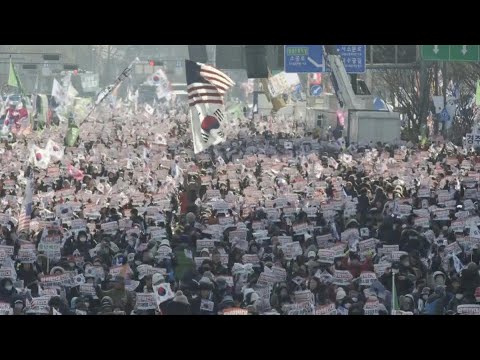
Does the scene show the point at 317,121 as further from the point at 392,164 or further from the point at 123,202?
the point at 123,202

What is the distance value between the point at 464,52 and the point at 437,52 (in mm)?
860

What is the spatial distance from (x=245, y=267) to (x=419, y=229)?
2.85m

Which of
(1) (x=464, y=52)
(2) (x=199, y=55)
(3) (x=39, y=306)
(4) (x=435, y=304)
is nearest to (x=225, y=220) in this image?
(3) (x=39, y=306)

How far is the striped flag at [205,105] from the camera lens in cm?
2159

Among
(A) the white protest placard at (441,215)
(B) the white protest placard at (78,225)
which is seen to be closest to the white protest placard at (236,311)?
(B) the white protest placard at (78,225)

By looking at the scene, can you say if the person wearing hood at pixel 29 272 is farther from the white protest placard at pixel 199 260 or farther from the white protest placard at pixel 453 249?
the white protest placard at pixel 453 249

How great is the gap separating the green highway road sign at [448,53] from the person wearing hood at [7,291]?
18.2 m

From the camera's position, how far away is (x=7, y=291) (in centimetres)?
1427

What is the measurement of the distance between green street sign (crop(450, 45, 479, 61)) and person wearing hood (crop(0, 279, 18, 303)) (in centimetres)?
1878

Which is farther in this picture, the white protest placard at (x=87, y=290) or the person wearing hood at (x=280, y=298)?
the white protest placard at (x=87, y=290)

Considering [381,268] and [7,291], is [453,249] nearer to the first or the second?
[381,268]

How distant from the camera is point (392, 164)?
22.6m

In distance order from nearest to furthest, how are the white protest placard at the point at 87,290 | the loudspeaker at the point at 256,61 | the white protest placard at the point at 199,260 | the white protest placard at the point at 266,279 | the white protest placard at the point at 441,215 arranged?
the white protest placard at the point at 87,290
the white protest placard at the point at 266,279
the white protest placard at the point at 199,260
the white protest placard at the point at 441,215
the loudspeaker at the point at 256,61
